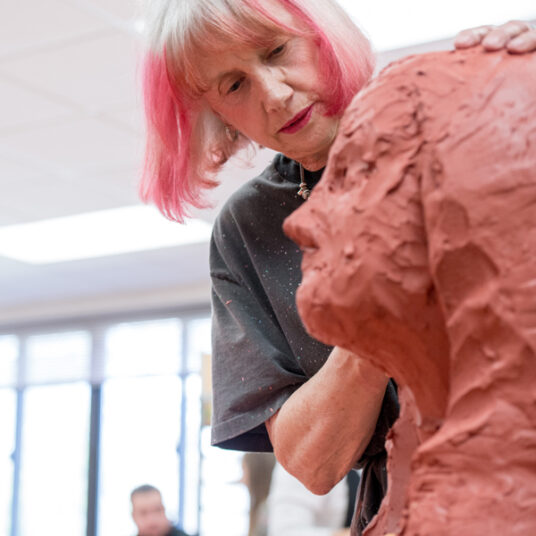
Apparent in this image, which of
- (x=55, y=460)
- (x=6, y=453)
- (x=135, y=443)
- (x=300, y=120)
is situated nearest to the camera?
(x=300, y=120)

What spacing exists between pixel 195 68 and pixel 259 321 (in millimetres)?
324

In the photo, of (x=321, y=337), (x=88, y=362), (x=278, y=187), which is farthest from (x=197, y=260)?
(x=321, y=337)

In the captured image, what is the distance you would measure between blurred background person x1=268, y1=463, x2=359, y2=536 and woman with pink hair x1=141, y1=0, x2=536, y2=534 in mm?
986

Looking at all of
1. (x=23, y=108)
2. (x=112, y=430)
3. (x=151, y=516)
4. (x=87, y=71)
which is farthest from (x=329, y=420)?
(x=112, y=430)

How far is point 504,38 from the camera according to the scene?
0.69m

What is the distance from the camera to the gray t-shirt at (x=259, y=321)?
1.10 metres

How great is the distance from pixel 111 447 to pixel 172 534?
9.49 ft

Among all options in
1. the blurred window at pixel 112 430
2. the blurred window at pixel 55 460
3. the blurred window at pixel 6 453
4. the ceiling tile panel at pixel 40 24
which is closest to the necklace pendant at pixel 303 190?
the ceiling tile panel at pixel 40 24

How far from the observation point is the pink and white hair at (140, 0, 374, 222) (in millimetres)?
1031

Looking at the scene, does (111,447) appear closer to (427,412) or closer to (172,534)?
(172,534)

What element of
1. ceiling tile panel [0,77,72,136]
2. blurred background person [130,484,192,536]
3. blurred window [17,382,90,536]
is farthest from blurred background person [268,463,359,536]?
blurred window [17,382,90,536]

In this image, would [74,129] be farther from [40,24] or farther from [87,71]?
[40,24]

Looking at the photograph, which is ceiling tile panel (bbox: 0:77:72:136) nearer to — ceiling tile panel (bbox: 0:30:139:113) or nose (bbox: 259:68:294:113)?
ceiling tile panel (bbox: 0:30:139:113)

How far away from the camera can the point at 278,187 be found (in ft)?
3.96
